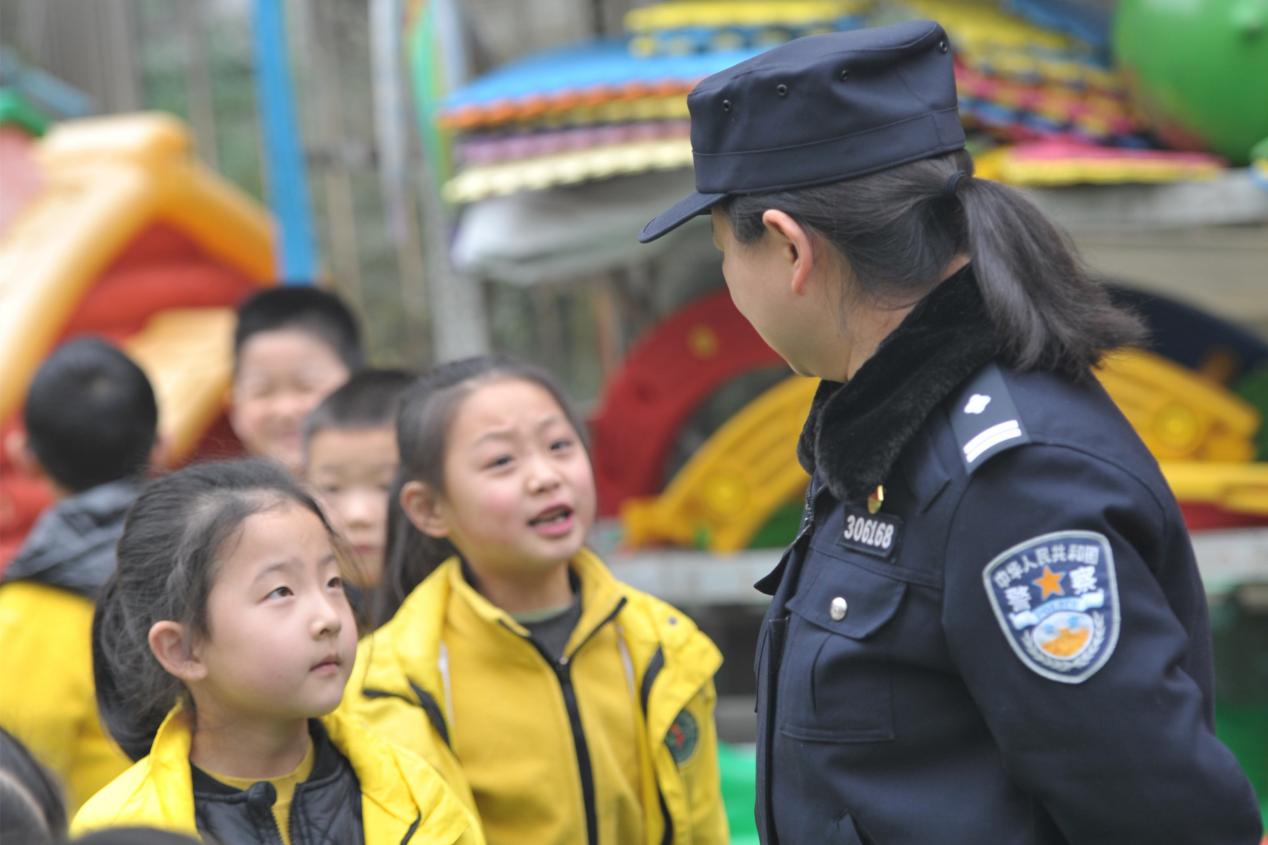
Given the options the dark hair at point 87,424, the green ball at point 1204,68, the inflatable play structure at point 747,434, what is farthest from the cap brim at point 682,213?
the green ball at point 1204,68

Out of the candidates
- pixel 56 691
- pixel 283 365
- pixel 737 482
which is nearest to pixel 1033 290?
pixel 56 691

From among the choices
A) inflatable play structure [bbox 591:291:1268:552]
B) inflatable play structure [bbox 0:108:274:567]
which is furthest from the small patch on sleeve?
inflatable play structure [bbox 0:108:274:567]

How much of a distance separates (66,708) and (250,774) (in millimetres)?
815

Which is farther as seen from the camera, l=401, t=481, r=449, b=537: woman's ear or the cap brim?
l=401, t=481, r=449, b=537: woman's ear

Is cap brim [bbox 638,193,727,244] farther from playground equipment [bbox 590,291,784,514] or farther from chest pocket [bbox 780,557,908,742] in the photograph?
playground equipment [bbox 590,291,784,514]

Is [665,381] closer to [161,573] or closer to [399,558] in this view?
[399,558]

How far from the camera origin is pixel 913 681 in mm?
1606

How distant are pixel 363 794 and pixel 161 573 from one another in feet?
1.18

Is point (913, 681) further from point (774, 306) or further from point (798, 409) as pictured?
point (798, 409)

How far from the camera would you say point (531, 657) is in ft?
7.66

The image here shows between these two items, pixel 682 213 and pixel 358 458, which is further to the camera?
pixel 358 458

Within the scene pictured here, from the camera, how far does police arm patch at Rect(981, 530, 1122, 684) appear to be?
1479 millimetres

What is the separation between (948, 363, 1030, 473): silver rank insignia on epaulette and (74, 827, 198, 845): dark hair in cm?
83

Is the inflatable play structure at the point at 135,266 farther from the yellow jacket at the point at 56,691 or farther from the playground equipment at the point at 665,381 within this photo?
the yellow jacket at the point at 56,691
